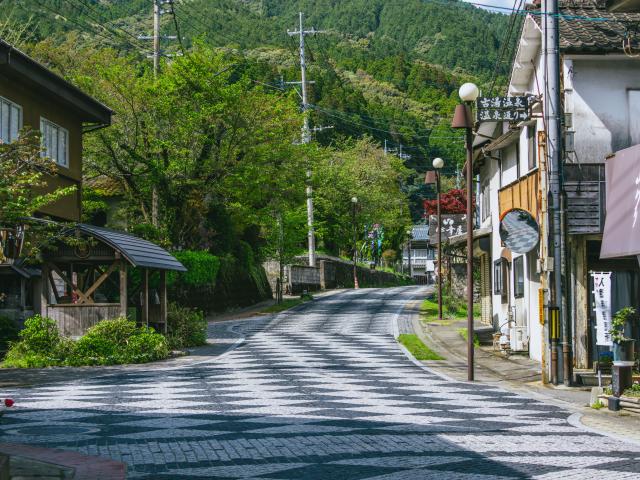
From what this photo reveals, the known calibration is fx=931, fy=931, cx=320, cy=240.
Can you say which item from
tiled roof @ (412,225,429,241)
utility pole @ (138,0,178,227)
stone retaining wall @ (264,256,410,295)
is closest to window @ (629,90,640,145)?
utility pole @ (138,0,178,227)

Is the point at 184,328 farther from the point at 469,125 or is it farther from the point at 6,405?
the point at 6,405

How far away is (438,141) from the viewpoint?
95375mm

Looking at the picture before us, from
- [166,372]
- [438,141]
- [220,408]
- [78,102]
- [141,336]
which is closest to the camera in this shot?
[220,408]

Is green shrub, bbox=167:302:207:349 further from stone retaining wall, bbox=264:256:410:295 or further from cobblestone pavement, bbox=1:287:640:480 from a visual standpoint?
stone retaining wall, bbox=264:256:410:295

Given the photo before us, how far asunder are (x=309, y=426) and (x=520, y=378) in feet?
27.9

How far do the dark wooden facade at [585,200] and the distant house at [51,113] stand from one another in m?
11.5

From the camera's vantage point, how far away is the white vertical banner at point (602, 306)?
15.9m

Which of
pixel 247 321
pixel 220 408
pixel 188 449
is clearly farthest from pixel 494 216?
pixel 188 449

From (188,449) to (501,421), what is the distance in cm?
443

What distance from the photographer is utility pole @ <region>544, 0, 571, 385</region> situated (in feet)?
57.1

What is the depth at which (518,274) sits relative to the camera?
25.2 m

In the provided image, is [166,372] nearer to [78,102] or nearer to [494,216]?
[78,102]

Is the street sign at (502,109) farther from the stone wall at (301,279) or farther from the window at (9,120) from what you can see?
the stone wall at (301,279)

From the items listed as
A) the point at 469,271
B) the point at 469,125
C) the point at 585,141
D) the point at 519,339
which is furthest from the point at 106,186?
the point at 585,141
